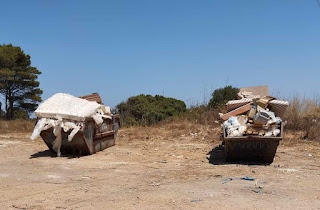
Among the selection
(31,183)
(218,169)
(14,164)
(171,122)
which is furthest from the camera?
(171,122)

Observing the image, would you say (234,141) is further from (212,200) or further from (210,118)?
(210,118)

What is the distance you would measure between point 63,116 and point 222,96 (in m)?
10.2

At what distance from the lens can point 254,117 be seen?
8.05m

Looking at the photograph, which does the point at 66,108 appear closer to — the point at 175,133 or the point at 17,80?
the point at 175,133

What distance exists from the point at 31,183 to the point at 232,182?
3609 mm

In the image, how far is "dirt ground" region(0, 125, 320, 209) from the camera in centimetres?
503

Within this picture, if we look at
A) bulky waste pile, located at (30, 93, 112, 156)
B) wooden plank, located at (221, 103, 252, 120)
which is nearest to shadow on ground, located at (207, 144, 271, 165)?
wooden plank, located at (221, 103, 252, 120)

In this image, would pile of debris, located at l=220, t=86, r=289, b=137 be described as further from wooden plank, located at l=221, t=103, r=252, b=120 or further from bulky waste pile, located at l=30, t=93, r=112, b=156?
bulky waste pile, located at l=30, t=93, r=112, b=156

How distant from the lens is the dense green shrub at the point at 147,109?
1750 centimetres

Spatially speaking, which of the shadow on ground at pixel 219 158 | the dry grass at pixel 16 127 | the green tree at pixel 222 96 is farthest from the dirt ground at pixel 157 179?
the green tree at pixel 222 96

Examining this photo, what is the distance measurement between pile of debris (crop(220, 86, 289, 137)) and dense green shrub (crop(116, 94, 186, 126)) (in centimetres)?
850

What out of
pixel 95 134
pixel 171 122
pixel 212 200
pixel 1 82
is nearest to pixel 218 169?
pixel 212 200

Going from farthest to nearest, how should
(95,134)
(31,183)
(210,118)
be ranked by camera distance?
(210,118)
(95,134)
(31,183)

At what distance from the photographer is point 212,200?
509 centimetres
